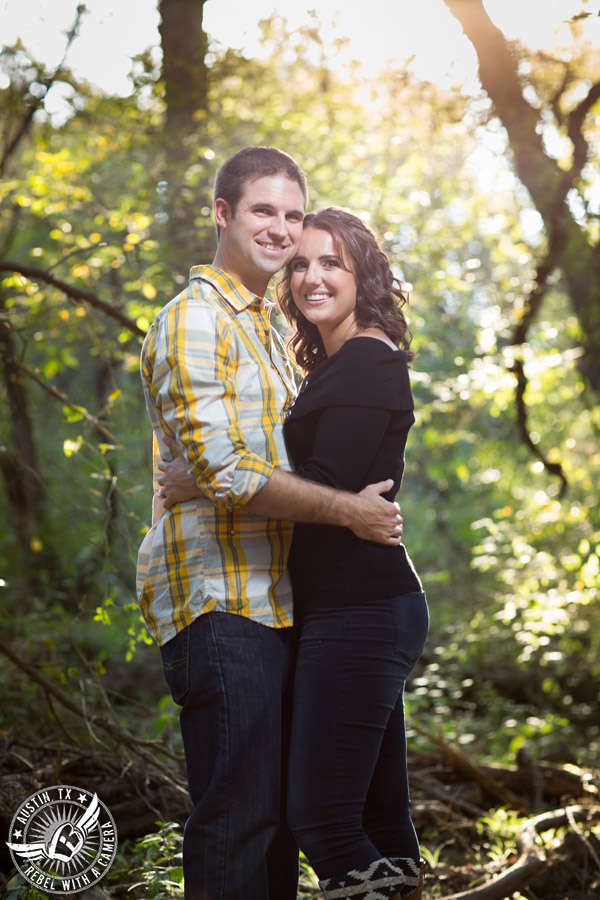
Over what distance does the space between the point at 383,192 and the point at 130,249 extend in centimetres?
219

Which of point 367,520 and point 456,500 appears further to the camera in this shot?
point 456,500

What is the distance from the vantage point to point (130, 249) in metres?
4.70

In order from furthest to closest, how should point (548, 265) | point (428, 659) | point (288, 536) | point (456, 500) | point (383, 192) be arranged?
point (456, 500)
point (428, 659)
point (383, 192)
point (548, 265)
point (288, 536)

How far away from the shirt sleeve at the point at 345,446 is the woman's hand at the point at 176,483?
258 mm

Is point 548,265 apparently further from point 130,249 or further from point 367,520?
point 367,520

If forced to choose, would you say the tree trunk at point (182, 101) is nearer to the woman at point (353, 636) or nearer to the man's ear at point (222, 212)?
the man's ear at point (222, 212)

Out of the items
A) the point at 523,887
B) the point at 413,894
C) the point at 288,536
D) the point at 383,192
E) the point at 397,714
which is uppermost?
the point at 383,192

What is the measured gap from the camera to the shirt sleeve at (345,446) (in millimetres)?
1960

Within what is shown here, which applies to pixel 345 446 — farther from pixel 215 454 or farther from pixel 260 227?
pixel 260 227

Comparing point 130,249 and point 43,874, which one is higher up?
point 130,249


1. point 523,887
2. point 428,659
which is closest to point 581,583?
point 523,887

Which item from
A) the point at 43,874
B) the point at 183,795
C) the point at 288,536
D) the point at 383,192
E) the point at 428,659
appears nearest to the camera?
the point at 288,536

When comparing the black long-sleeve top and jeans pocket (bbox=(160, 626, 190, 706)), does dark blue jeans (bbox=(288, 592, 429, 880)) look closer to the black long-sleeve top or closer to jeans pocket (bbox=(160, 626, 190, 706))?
the black long-sleeve top

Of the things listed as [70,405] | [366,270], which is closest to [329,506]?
[366,270]
